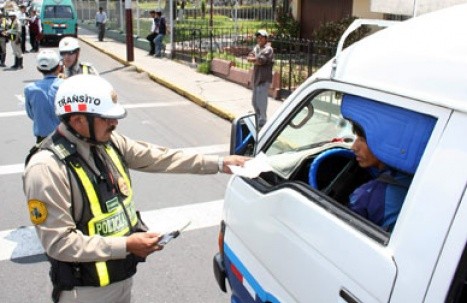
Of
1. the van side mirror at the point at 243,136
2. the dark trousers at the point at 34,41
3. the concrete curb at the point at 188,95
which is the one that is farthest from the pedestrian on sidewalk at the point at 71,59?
the dark trousers at the point at 34,41

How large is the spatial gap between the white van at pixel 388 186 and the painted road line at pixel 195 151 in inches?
171

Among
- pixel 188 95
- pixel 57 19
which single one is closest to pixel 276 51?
pixel 188 95

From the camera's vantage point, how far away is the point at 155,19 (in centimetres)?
1856

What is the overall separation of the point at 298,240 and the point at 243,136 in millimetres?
1002

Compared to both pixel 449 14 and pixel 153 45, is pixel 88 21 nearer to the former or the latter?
pixel 153 45

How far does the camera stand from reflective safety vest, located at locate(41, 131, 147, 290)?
7.34ft

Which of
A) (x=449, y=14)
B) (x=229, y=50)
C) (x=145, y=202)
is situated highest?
(x=449, y=14)

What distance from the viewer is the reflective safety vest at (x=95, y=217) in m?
2.24

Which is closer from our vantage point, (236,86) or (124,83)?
(236,86)

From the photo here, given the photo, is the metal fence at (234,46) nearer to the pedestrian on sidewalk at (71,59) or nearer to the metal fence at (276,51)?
the metal fence at (276,51)

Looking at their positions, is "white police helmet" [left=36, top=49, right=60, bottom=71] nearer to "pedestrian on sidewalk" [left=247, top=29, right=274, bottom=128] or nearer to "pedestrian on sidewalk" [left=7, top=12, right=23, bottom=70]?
"pedestrian on sidewalk" [left=247, top=29, right=274, bottom=128]

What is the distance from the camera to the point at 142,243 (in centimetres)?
223

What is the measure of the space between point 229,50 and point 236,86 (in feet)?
12.2

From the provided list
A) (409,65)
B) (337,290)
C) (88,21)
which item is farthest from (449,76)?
(88,21)
